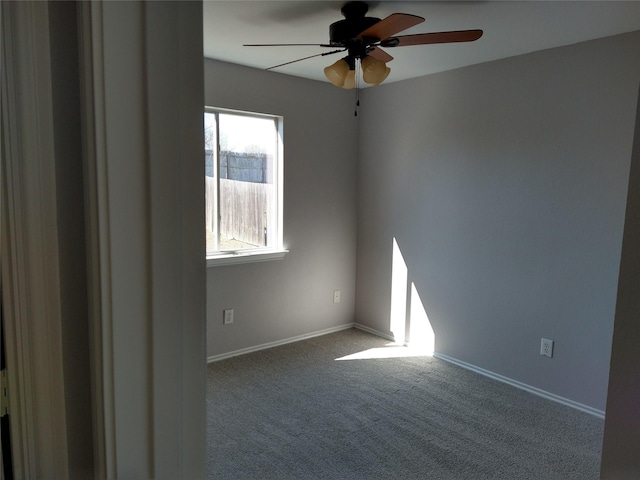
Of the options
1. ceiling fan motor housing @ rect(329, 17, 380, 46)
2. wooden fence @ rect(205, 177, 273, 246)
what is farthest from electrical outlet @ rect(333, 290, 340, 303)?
ceiling fan motor housing @ rect(329, 17, 380, 46)

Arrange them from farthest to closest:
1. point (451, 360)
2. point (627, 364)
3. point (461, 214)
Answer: point (451, 360), point (461, 214), point (627, 364)

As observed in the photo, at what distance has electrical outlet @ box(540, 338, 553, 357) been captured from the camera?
3.15 m

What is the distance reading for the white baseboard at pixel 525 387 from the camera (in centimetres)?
297

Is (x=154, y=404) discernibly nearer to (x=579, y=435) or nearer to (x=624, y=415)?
(x=624, y=415)

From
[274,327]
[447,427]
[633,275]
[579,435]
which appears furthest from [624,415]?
[274,327]

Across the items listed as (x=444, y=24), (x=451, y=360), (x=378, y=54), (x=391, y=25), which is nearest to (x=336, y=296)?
(x=451, y=360)

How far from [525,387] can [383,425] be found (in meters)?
1.24

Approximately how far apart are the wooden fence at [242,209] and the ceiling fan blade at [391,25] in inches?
72.8

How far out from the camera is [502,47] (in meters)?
3.00

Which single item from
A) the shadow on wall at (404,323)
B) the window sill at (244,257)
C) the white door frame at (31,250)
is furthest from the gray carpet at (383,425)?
the white door frame at (31,250)

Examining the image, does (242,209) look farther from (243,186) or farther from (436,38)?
Answer: (436,38)

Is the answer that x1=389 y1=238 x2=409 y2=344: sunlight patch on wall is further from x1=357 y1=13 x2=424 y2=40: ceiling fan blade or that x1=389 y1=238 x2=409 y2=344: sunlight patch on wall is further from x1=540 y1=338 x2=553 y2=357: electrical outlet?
x1=357 y1=13 x2=424 y2=40: ceiling fan blade

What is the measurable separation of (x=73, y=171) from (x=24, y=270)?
16 centimetres

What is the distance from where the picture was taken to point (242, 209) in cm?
387
